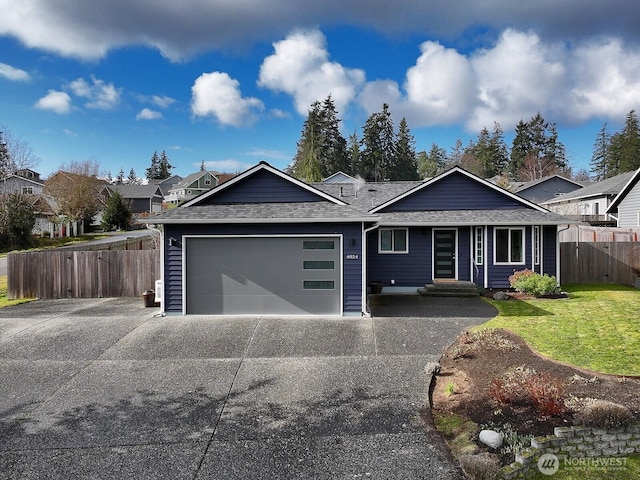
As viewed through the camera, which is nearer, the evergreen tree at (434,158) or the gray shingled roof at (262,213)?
the gray shingled roof at (262,213)

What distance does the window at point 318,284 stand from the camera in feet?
35.4

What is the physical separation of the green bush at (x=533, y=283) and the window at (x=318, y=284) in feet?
22.8

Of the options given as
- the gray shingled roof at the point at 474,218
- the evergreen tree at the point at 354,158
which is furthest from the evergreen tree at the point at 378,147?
the gray shingled roof at the point at 474,218

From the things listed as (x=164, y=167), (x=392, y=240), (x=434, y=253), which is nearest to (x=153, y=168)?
(x=164, y=167)

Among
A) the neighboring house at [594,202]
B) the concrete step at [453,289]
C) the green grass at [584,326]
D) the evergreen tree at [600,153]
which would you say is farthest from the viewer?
the evergreen tree at [600,153]

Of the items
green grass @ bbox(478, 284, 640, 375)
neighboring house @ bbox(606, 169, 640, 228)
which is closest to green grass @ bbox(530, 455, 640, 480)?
green grass @ bbox(478, 284, 640, 375)

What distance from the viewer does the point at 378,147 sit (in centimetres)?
5347

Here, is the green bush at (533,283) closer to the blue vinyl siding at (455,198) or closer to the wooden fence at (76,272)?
the blue vinyl siding at (455,198)

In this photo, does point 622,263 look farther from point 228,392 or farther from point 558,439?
point 228,392

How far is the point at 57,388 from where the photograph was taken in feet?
21.0

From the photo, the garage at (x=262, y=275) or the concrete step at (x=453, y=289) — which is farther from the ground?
the garage at (x=262, y=275)

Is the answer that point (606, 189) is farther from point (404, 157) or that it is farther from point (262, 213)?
point (262, 213)

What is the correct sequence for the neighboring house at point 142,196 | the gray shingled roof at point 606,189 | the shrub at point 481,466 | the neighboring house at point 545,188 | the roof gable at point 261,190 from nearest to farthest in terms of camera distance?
the shrub at point 481,466
the roof gable at point 261,190
the gray shingled roof at point 606,189
the neighboring house at point 545,188
the neighboring house at point 142,196

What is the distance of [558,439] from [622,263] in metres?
15.0
